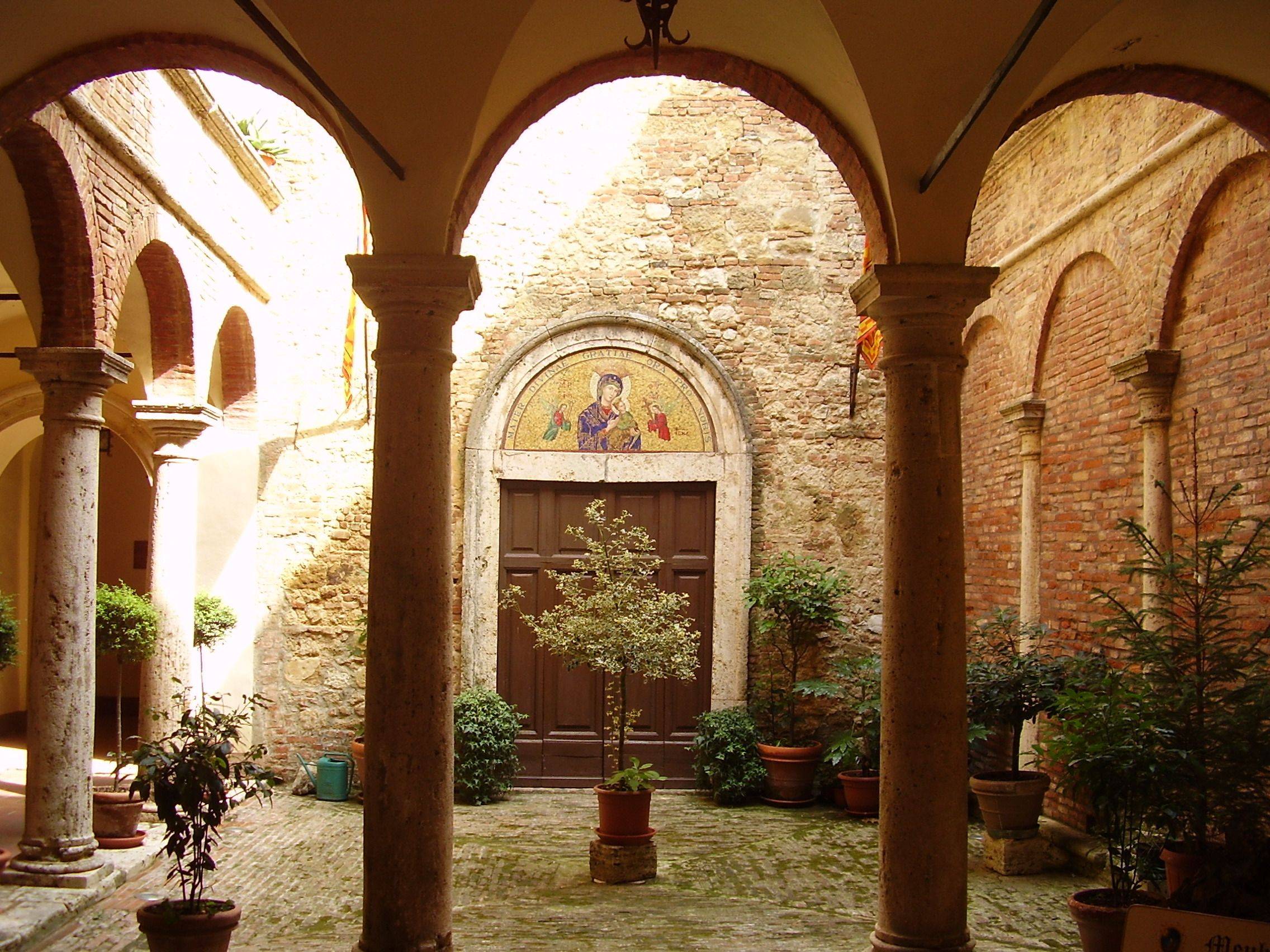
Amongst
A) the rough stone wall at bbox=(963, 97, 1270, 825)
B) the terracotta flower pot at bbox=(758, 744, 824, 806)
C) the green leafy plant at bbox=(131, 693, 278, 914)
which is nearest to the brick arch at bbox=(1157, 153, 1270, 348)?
the rough stone wall at bbox=(963, 97, 1270, 825)

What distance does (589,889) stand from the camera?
646 centimetres

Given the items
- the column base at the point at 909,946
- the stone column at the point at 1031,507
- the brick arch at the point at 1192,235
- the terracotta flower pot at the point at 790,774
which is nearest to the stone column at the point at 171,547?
the terracotta flower pot at the point at 790,774

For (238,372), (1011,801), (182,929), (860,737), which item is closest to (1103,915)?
(1011,801)

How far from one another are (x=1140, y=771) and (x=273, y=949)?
12.9 ft

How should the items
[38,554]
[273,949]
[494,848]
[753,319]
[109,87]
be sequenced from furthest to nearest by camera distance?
[753,319] < [494,848] < [109,87] < [38,554] < [273,949]

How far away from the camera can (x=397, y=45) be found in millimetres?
4160

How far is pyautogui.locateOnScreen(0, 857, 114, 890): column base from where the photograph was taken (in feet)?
19.2

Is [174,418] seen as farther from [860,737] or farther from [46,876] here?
[860,737]

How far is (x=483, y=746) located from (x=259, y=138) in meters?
5.34

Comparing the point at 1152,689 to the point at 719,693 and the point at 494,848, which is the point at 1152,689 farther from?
the point at 719,693

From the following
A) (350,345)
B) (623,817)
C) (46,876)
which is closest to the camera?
(46,876)

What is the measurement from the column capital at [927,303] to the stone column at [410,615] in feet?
5.37

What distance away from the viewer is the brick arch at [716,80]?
4.65 meters

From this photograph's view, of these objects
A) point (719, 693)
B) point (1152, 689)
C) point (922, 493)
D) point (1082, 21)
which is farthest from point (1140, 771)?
point (719, 693)
